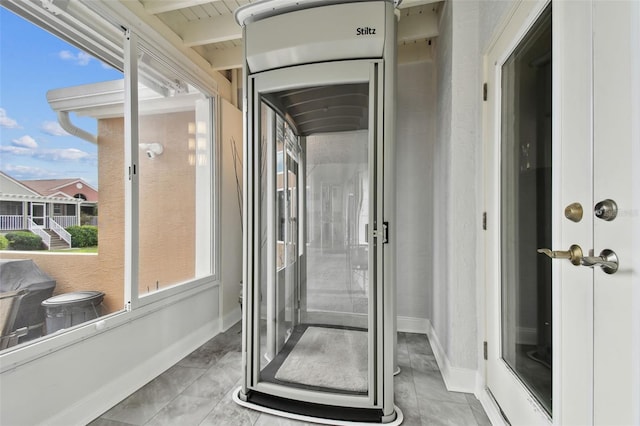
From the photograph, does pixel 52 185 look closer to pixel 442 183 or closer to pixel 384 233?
pixel 384 233

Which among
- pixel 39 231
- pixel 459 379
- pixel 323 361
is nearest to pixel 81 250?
pixel 39 231

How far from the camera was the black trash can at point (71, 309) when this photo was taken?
1555 millimetres

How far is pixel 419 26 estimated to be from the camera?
7.97ft

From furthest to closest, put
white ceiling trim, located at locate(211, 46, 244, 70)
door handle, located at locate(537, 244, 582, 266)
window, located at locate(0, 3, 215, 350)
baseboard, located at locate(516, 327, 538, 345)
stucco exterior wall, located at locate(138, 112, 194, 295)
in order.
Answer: white ceiling trim, located at locate(211, 46, 244, 70), stucco exterior wall, located at locate(138, 112, 194, 295), window, located at locate(0, 3, 215, 350), baseboard, located at locate(516, 327, 538, 345), door handle, located at locate(537, 244, 582, 266)

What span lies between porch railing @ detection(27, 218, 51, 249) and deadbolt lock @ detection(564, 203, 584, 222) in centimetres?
244

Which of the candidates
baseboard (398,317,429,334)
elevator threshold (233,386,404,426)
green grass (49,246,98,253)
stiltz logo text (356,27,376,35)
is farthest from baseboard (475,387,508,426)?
green grass (49,246,98,253)

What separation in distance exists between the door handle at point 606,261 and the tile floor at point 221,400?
4.12 ft

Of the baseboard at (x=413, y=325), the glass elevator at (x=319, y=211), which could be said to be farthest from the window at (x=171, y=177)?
the baseboard at (x=413, y=325)

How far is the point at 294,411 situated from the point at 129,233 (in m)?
A: 1.57

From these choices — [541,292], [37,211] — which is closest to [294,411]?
[541,292]

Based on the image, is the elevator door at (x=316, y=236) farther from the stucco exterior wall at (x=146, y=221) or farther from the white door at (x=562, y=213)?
the stucco exterior wall at (x=146, y=221)

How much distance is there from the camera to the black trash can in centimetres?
155

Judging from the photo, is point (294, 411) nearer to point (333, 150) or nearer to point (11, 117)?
point (333, 150)

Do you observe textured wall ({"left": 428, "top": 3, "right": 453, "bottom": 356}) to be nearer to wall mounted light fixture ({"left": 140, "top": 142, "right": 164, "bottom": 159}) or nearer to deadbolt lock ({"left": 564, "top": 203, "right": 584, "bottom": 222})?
deadbolt lock ({"left": 564, "top": 203, "right": 584, "bottom": 222})
